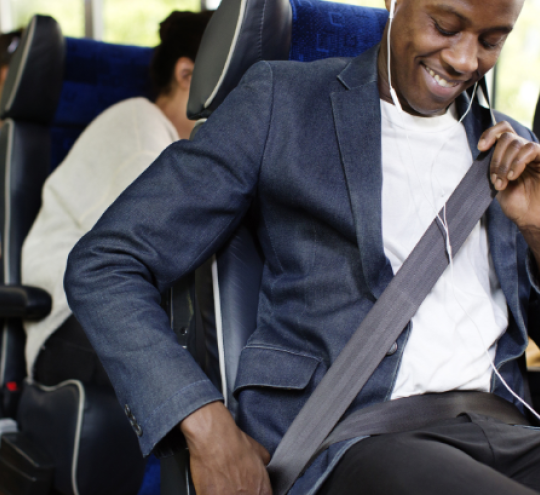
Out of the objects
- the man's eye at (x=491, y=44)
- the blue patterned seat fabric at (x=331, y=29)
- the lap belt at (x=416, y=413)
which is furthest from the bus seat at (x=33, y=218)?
the man's eye at (x=491, y=44)

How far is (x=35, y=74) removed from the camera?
5.56 feet

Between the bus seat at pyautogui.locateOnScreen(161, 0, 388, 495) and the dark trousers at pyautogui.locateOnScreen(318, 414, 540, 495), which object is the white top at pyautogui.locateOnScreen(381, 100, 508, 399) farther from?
the bus seat at pyautogui.locateOnScreen(161, 0, 388, 495)

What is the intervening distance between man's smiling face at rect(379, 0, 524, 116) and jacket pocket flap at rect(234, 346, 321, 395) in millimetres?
463

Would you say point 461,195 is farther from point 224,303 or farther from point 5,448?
point 5,448

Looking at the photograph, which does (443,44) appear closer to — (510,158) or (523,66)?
(510,158)

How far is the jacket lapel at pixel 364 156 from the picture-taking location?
0.92 metres

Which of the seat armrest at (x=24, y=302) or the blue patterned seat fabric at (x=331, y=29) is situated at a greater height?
the blue patterned seat fabric at (x=331, y=29)

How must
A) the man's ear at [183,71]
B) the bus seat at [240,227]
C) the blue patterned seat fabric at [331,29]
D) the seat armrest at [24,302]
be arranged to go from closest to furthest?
the bus seat at [240,227] → the blue patterned seat fabric at [331,29] → the seat armrest at [24,302] → the man's ear at [183,71]

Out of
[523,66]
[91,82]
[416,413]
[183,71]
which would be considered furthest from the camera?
[523,66]

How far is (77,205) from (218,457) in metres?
1.06

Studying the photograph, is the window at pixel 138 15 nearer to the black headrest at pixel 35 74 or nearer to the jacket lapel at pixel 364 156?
the black headrest at pixel 35 74

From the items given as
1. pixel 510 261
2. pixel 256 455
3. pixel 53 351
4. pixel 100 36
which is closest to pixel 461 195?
pixel 510 261

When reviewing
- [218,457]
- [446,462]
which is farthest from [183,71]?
[446,462]

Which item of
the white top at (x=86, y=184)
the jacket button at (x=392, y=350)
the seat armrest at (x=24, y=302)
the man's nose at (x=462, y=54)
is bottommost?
the seat armrest at (x=24, y=302)
